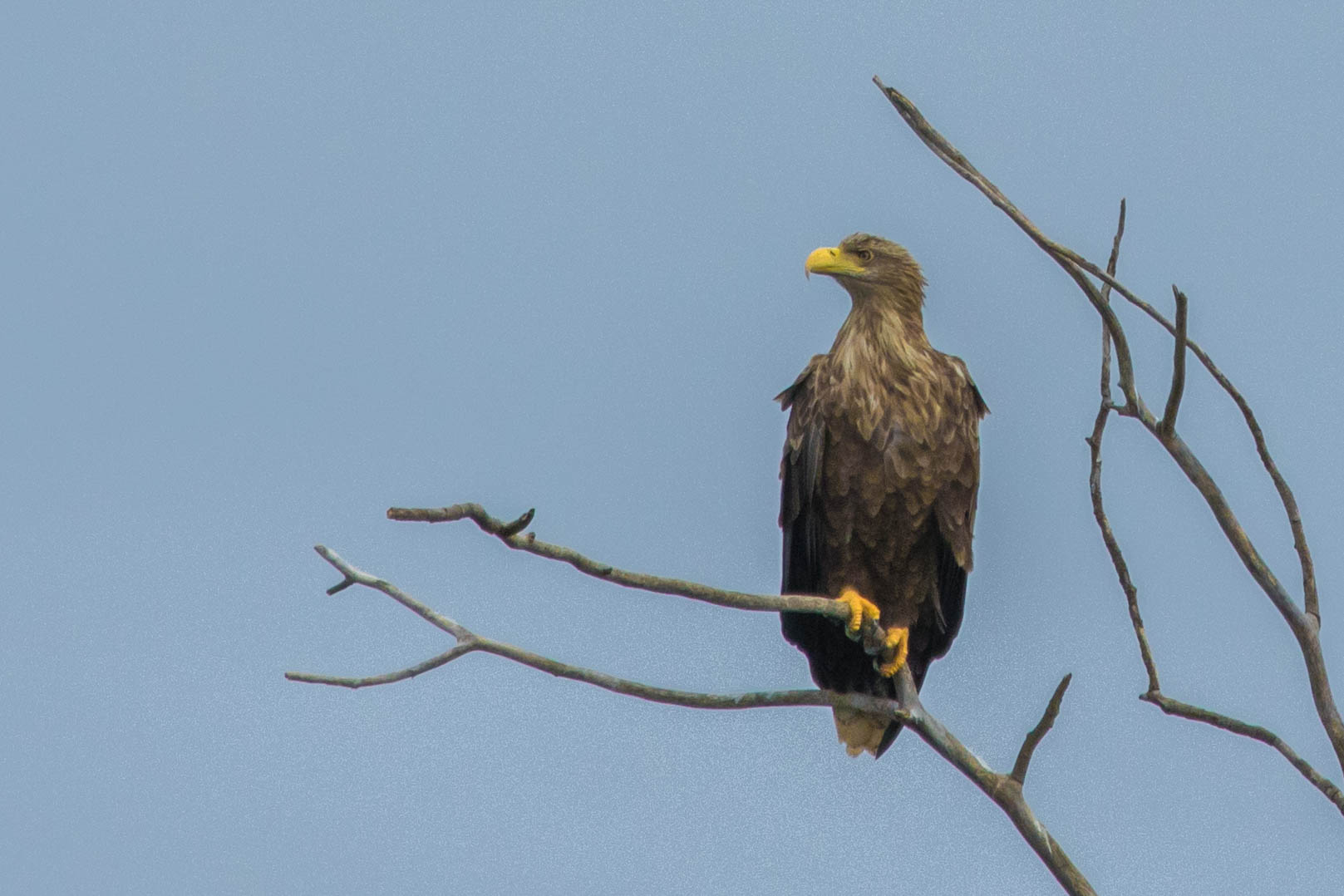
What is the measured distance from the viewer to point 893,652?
7371mm

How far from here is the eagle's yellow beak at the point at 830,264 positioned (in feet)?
26.3

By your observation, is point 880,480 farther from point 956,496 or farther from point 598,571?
point 598,571

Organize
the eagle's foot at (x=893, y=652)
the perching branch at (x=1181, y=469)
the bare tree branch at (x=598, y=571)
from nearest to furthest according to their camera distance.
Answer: the bare tree branch at (x=598, y=571) < the perching branch at (x=1181, y=469) < the eagle's foot at (x=893, y=652)

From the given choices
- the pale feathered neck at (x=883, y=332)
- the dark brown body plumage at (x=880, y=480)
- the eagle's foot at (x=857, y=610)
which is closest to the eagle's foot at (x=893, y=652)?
the eagle's foot at (x=857, y=610)

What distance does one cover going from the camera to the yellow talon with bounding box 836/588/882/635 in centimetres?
679

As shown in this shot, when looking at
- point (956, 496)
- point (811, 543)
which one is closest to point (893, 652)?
point (811, 543)

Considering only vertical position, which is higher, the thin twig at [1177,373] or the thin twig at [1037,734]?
the thin twig at [1177,373]

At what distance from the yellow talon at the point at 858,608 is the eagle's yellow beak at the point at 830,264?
61.4 inches

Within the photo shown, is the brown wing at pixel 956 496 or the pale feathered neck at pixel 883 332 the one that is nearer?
the brown wing at pixel 956 496

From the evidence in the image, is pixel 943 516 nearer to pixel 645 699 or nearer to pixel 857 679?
pixel 857 679

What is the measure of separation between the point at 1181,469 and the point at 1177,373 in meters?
0.38

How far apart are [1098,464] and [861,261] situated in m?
2.90

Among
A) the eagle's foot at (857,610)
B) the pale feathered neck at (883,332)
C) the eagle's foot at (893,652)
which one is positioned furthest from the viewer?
the pale feathered neck at (883,332)

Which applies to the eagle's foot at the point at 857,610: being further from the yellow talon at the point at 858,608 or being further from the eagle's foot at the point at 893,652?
the eagle's foot at the point at 893,652
